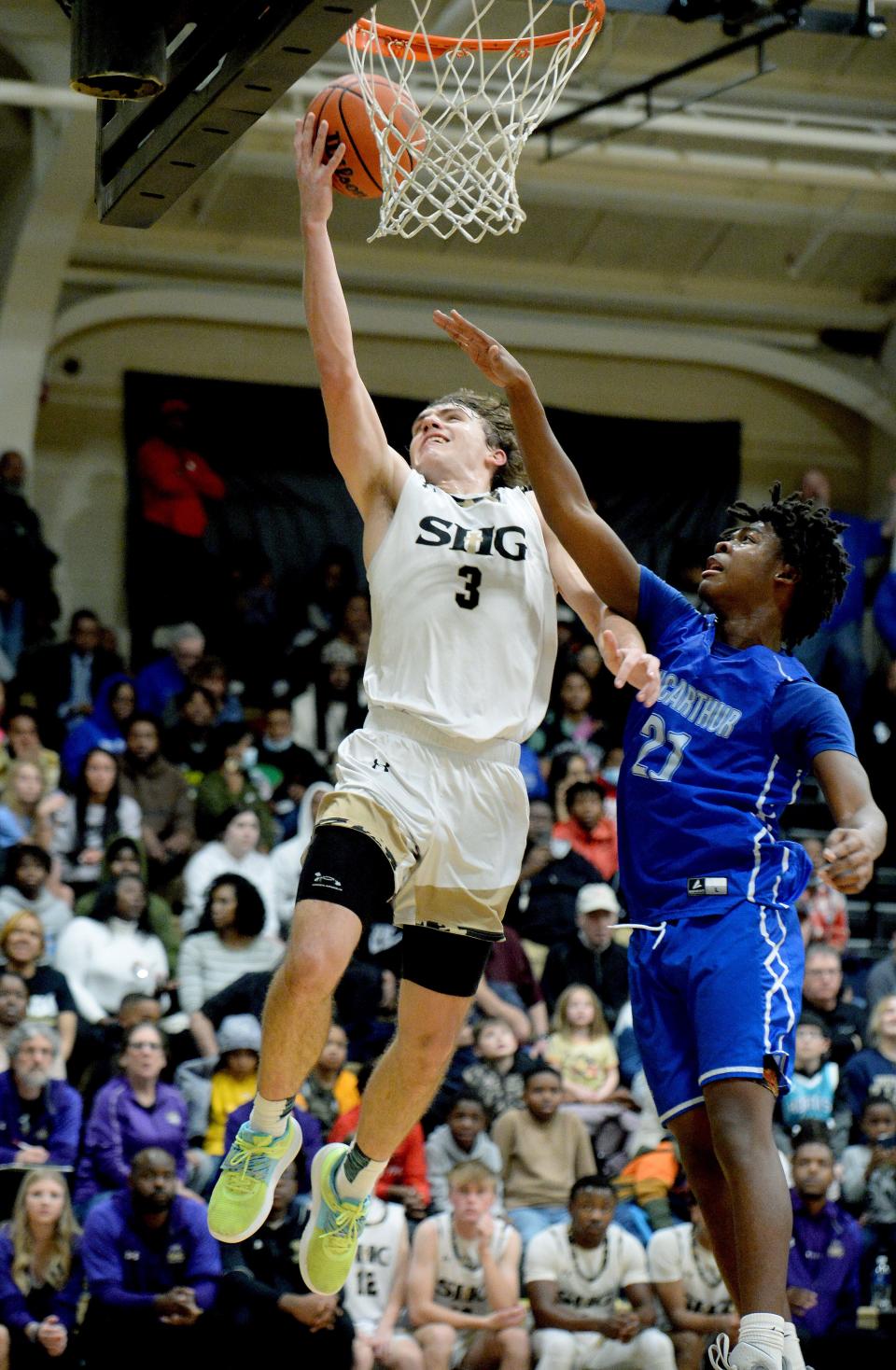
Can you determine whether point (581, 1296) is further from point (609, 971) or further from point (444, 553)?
point (444, 553)

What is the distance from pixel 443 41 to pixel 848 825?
2.82m

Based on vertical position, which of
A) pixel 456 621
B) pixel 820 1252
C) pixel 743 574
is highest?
pixel 743 574

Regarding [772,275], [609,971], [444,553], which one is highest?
[772,275]

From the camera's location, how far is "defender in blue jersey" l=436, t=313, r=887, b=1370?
4832 mm

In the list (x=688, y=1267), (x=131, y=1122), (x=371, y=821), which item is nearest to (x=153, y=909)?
(x=131, y=1122)

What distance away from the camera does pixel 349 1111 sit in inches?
376

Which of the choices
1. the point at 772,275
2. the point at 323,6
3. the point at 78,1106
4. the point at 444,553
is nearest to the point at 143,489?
the point at 772,275

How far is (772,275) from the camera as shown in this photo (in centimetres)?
1781

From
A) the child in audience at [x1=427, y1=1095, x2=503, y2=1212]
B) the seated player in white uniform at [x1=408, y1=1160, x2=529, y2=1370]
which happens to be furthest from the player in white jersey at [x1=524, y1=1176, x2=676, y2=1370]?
the child in audience at [x1=427, y1=1095, x2=503, y2=1212]

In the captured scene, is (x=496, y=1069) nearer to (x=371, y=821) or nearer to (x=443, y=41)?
(x=371, y=821)

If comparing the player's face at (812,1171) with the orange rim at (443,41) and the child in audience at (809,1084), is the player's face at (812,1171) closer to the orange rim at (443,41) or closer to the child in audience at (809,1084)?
the child in audience at (809,1084)

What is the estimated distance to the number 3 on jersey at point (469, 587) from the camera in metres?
5.36

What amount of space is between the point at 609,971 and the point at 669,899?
6120 mm

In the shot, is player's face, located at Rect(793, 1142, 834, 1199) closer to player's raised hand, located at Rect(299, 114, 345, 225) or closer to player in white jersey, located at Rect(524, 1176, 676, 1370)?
player in white jersey, located at Rect(524, 1176, 676, 1370)
